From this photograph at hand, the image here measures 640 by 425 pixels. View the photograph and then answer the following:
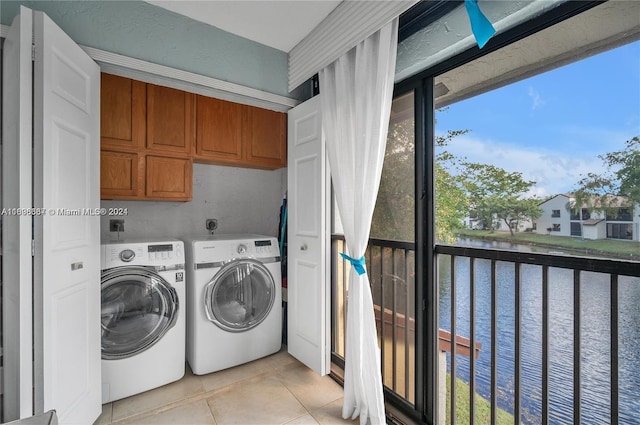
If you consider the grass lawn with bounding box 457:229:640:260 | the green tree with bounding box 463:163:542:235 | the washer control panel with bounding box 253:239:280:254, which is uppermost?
the green tree with bounding box 463:163:542:235

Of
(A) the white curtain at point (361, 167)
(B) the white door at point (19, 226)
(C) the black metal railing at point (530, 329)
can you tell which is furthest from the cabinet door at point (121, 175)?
(C) the black metal railing at point (530, 329)

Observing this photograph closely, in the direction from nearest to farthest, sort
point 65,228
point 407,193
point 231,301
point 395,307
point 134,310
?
point 65,228 < point 407,193 < point 395,307 < point 134,310 < point 231,301

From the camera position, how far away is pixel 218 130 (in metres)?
2.57

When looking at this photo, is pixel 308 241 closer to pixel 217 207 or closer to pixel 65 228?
pixel 217 207

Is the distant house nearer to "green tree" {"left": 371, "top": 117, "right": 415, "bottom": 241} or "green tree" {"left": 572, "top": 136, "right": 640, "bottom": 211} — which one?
"green tree" {"left": 572, "top": 136, "right": 640, "bottom": 211}

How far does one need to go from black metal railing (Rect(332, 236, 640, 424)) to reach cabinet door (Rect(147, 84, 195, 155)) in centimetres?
188

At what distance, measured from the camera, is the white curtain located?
1.55 m

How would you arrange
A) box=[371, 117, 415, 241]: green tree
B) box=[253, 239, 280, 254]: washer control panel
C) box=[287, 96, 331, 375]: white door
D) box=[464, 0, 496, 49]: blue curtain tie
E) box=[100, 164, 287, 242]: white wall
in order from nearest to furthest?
box=[464, 0, 496, 49]: blue curtain tie, box=[371, 117, 415, 241]: green tree, box=[287, 96, 331, 375]: white door, box=[253, 239, 280, 254]: washer control panel, box=[100, 164, 287, 242]: white wall

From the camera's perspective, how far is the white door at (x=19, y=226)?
48.3 inches

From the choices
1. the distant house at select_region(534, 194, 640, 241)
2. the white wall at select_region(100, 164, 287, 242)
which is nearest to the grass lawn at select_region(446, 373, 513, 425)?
the distant house at select_region(534, 194, 640, 241)

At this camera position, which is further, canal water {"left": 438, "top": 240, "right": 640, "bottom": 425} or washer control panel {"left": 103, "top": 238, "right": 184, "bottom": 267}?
washer control panel {"left": 103, "top": 238, "right": 184, "bottom": 267}

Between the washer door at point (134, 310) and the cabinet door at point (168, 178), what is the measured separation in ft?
2.19

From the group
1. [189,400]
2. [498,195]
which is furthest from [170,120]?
[498,195]

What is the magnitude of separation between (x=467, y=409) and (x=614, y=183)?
4.28 ft
